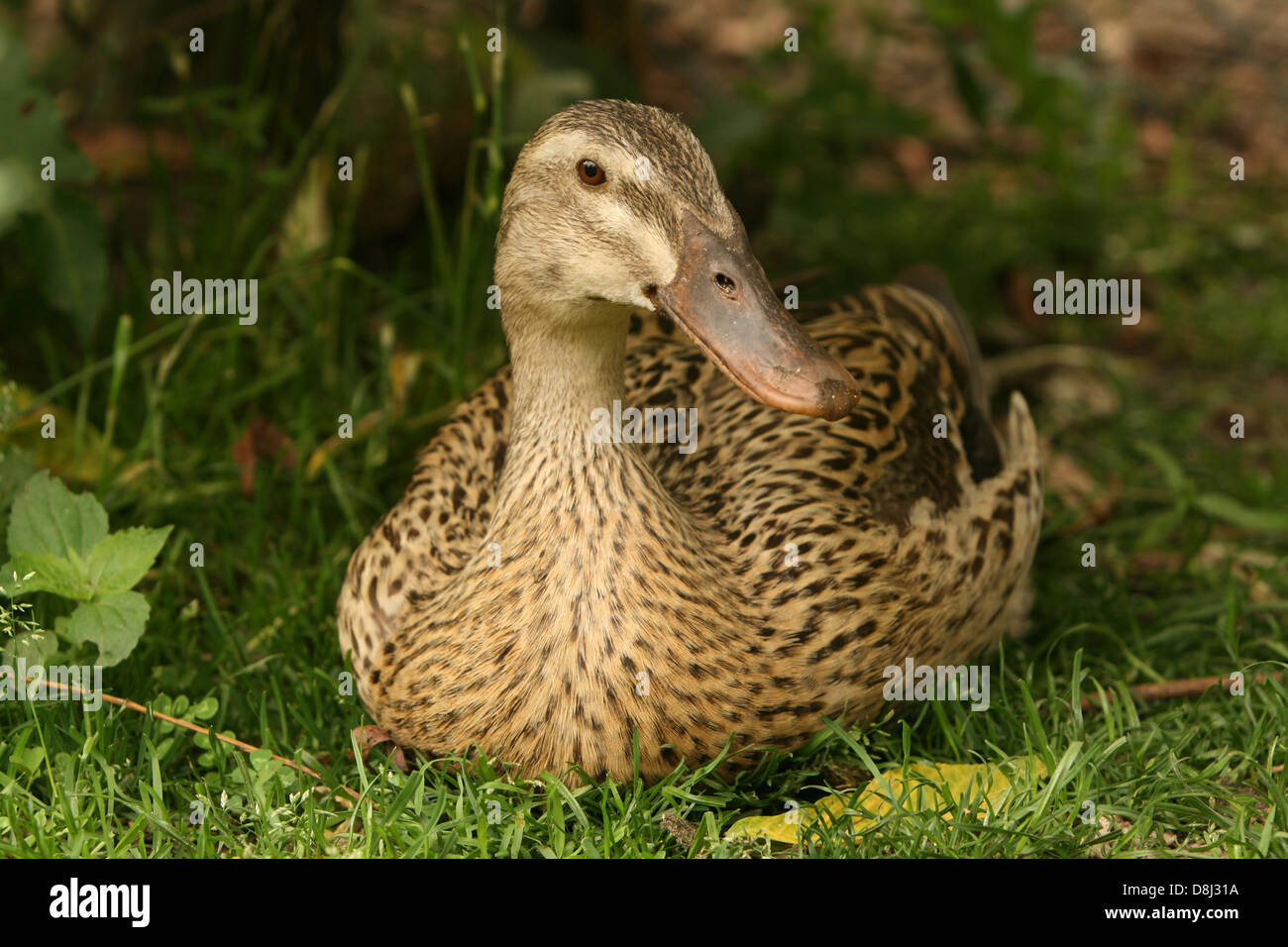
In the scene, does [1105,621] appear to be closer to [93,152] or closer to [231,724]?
[231,724]

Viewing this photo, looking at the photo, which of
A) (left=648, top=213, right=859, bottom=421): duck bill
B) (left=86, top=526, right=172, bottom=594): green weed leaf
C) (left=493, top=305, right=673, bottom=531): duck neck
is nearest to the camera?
(left=648, top=213, right=859, bottom=421): duck bill

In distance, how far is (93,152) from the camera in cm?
566

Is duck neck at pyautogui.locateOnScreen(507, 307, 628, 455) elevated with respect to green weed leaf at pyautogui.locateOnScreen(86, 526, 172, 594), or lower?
elevated

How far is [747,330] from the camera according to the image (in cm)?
309

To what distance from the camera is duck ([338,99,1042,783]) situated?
3178mm

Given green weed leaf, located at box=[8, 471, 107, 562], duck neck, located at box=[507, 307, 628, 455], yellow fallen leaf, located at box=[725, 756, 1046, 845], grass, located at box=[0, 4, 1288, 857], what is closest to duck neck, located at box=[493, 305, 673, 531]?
duck neck, located at box=[507, 307, 628, 455]

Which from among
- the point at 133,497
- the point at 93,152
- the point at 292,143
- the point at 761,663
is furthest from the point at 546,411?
the point at 93,152

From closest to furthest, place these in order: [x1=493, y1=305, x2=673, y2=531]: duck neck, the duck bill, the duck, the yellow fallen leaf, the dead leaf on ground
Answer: the duck bill
the duck
the yellow fallen leaf
[x1=493, y1=305, x2=673, y2=531]: duck neck
the dead leaf on ground

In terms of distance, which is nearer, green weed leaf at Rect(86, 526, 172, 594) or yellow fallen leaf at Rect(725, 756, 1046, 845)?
yellow fallen leaf at Rect(725, 756, 1046, 845)

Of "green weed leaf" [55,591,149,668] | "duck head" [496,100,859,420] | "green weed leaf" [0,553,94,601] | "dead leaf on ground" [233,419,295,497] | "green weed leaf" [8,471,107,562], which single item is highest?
"duck head" [496,100,859,420]

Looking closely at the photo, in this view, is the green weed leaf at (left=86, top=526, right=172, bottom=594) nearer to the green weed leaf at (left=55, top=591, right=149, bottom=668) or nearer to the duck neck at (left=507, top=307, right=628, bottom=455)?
the green weed leaf at (left=55, top=591, right=149, bottom=668)

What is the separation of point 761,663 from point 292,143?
312 centimetres

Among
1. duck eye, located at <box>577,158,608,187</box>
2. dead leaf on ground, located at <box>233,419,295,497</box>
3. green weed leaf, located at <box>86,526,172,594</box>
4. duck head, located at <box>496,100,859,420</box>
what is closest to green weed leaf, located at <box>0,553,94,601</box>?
green weed leaf, located at <box>86,526,172,594</box>

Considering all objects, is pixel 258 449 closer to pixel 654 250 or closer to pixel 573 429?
pixel 573 429
